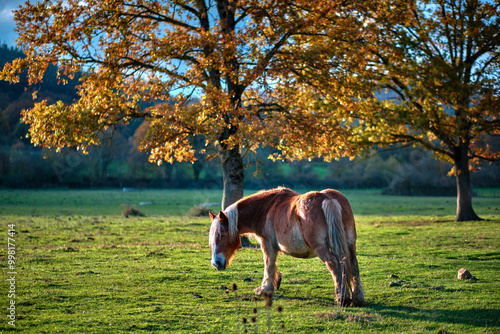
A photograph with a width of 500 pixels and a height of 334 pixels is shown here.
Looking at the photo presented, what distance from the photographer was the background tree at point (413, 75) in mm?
14109

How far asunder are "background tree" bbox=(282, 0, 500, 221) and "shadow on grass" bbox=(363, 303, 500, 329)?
8.18m

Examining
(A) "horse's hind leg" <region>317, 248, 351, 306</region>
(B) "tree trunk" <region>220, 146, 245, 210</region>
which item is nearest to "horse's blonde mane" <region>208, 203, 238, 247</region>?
(A) "horse's hind leg" <region>317, 248, 351, 306</region>

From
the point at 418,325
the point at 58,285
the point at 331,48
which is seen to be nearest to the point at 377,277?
the point at 418,325

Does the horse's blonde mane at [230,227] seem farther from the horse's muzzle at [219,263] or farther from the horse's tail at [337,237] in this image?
the horse's tail at [337,237]

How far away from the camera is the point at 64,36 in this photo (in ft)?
42.3

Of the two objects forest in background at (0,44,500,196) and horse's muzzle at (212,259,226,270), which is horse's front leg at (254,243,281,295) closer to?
horse's muzzle at (212,259,226,270)

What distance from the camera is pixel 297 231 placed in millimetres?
6840

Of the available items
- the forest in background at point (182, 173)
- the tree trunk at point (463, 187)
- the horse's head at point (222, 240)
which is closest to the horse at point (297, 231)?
the horse's head at point (222, 240)

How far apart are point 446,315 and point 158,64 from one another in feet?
37.0

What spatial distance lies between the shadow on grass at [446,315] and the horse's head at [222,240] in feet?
8.28

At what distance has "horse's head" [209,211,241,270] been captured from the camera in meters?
7.25

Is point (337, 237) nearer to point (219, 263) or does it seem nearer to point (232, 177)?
point (219, 263)

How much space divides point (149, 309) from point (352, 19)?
39.2 feet

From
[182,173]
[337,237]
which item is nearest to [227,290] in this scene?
[337,237]
